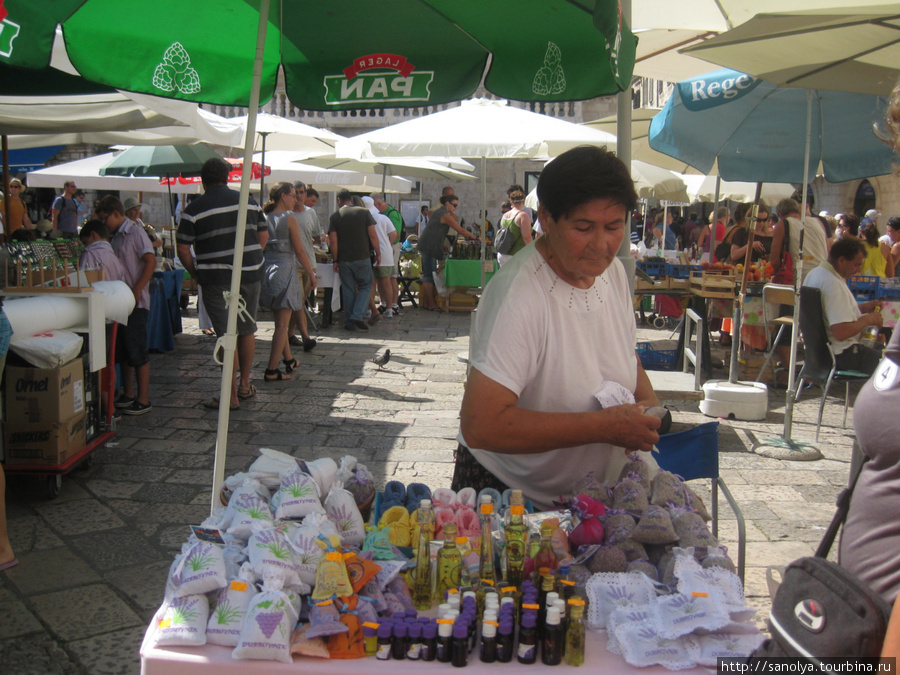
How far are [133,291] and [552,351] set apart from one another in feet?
16.1

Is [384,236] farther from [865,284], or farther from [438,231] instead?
[865,284]

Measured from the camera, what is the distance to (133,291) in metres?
6.10

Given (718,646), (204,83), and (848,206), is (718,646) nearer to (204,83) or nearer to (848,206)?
(204,83)

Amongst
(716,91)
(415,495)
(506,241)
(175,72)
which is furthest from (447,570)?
(506,241)

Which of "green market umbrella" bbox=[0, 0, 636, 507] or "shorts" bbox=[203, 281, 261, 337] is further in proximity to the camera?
"shorts" bbox=[203, 281, 261, 337]

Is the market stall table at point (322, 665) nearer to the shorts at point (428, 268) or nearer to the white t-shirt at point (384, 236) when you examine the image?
the white t-shirt at point (384, 236)

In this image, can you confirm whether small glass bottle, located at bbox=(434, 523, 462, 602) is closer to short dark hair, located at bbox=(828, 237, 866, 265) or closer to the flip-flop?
the flip-flop

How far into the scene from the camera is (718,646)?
1.50 metres

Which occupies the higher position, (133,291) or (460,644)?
(133,291)

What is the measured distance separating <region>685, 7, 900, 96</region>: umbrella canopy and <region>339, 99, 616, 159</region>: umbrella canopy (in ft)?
9.21

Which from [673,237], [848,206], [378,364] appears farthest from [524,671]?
[848,206]

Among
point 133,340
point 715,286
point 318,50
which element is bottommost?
point 133,340

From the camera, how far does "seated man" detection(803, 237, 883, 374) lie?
609cm

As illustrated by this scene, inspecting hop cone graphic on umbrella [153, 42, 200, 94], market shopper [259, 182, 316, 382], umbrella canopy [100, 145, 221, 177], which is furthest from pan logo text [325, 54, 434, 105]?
umbrella canopy [100, 145, 221, 177]
